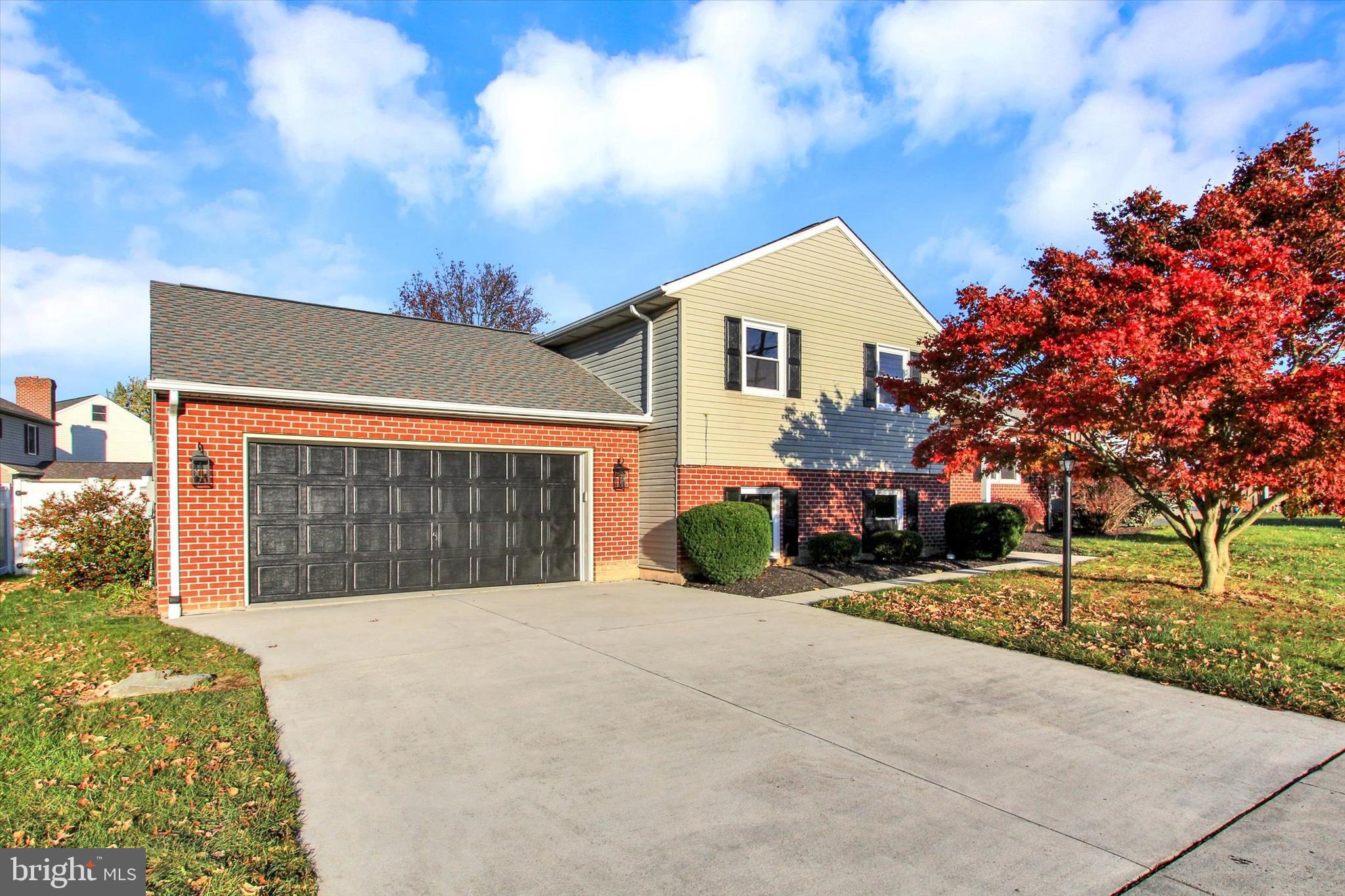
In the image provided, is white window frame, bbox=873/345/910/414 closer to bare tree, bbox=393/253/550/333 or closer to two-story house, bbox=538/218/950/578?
two-story house, bbox=538/218/950/578

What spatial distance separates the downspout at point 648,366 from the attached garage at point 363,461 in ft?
0.93

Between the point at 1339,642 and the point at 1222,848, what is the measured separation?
5716 millimetres

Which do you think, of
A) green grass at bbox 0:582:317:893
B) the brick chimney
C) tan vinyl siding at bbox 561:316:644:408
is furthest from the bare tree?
green grass at bbox 0:582:317:893

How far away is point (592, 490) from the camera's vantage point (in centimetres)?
1238

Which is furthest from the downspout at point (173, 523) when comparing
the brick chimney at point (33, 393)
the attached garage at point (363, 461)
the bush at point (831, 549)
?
the brick chimney at point (33, 393)

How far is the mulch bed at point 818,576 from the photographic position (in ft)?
36.8

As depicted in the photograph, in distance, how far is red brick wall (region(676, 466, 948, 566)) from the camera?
12555 millimetres

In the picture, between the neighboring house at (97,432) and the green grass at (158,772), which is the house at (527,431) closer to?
the green grass at (158,772)

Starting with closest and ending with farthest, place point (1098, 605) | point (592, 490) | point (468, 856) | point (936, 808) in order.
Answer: point (468, 856) < point (936, 808) < point (1098, 605) < point (592, 490)

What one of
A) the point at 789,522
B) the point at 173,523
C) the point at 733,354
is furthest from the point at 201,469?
the point at 789,522

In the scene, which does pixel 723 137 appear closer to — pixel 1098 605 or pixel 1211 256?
pixel 1211 256

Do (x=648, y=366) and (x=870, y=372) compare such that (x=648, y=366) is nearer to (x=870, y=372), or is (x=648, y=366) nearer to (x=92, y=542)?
(x=870, y=372)

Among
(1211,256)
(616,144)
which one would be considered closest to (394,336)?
(616,144)

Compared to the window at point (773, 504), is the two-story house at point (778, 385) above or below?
above
